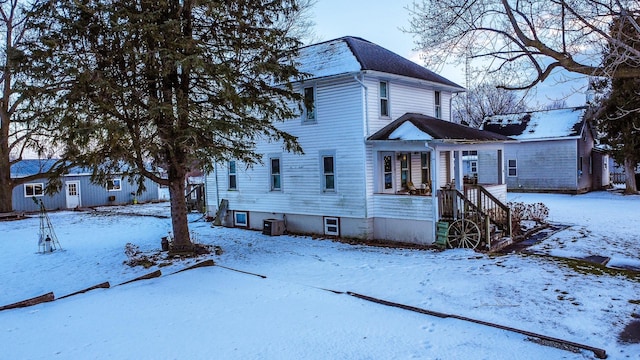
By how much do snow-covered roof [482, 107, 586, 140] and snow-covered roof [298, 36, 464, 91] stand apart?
13059mm

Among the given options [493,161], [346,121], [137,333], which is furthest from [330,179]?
[493,161]

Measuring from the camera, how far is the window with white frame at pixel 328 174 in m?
15.6

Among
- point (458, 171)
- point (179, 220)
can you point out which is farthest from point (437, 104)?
point (179, 220)

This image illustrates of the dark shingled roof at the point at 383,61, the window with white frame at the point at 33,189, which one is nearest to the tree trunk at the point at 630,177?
the dark shingled roof at the point at 383,61

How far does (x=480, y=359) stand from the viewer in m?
5.71

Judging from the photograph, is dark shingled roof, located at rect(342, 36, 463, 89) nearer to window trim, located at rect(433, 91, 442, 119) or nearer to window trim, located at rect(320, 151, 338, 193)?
window trim, located at rect(433, 91, 442, 119)

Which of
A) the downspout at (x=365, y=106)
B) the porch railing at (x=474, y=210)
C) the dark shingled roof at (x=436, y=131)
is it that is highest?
the downspout at (x=365, y=106)

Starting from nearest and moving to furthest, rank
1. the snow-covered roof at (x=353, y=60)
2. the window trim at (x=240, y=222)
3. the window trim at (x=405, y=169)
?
the snow-covered roof at (x=353, y=60) < the window trim at (x=405, y=169) < the window trim at (x=240, y=222)

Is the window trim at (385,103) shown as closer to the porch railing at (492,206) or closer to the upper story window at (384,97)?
the upper story window at (384,97)

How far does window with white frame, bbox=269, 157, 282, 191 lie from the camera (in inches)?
685

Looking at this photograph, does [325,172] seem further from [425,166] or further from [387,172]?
[425,166]

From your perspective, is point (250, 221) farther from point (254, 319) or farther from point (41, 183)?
point (41, 183)

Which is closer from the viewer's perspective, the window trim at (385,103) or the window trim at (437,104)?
the window trim at (385,103)

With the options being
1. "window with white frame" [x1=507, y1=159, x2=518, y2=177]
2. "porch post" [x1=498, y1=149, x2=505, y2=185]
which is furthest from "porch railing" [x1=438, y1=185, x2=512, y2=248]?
"window with white frame" [x1=507, y1=159, x2=518, y2=177]
